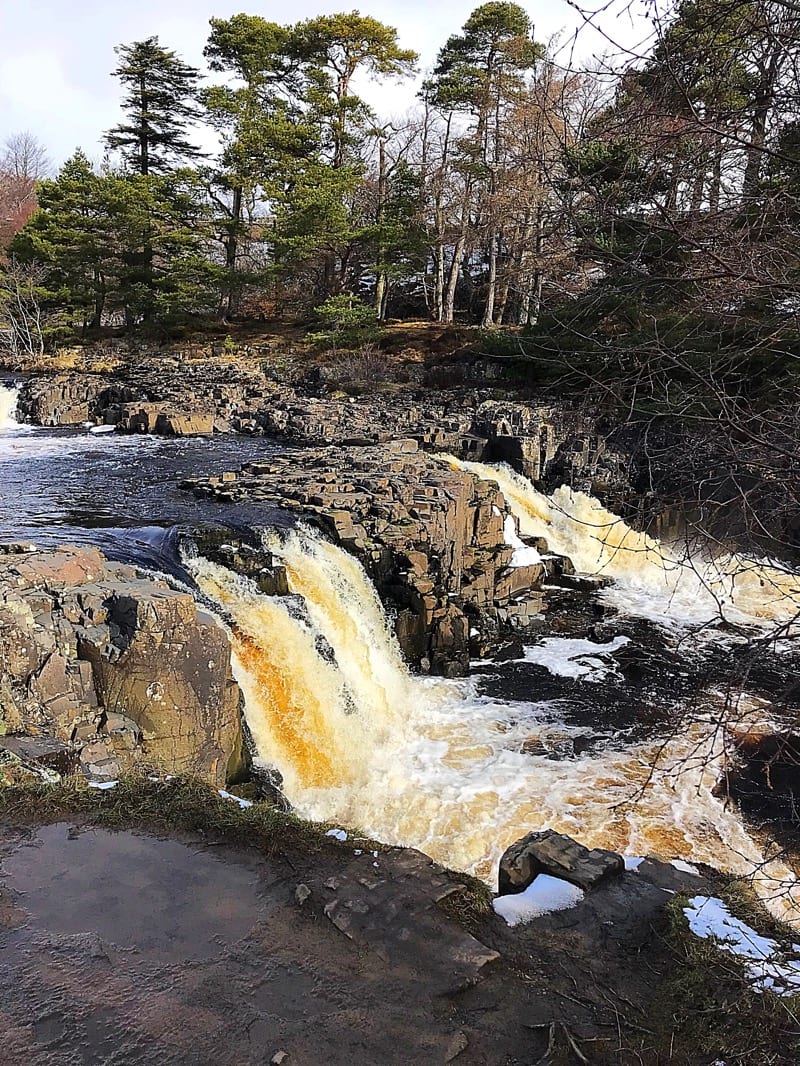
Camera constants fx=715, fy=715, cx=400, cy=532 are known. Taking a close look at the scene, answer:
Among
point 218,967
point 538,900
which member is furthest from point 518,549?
point 218,967

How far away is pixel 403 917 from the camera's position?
165 inches

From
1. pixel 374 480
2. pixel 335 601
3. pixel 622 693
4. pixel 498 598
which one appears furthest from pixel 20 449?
pixel 622 693

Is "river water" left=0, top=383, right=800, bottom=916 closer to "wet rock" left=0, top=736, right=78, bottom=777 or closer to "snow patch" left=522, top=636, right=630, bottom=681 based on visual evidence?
"snow patch" left=522, top=636, right=630, bottom=681

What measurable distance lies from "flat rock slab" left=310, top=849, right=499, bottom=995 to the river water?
2.03 metres

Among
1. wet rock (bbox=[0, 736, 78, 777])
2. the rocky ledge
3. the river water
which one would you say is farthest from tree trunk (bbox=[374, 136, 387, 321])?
wet rock (bbox=[0, 736, 78, 777])

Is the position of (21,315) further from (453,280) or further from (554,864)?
(554,864)

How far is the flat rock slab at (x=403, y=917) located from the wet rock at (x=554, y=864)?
522 millimetres

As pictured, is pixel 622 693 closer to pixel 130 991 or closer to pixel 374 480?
pixel 374 480

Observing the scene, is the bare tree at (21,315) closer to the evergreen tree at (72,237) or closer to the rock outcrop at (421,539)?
the evergreen tree at (72,237)

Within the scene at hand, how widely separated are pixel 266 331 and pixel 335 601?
24072 millimetres

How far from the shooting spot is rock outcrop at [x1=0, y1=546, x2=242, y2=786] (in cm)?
630

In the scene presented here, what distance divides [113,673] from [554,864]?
172 inches

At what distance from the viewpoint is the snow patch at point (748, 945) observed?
3559mm

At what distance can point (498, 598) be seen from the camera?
13141 millimetres
